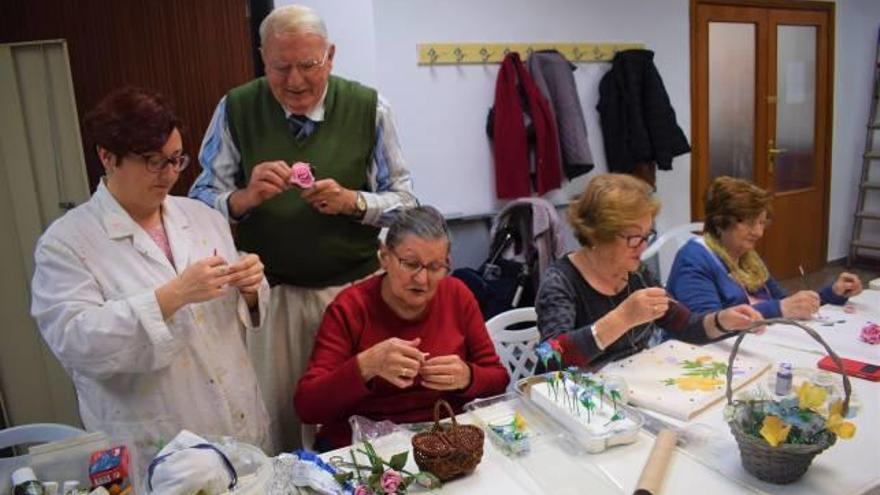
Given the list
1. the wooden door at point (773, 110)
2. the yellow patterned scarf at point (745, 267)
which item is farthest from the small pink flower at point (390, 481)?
the wooden door at point (773, 110)

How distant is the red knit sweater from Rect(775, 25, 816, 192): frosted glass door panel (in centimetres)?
468

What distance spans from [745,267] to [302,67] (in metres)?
1.76

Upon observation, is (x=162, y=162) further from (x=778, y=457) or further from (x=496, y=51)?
(x=496, y=51)

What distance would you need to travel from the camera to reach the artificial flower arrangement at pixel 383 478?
116cm

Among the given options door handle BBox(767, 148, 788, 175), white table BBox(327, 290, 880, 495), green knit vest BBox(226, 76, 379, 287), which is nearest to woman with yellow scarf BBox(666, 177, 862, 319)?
white table BBox(327, 290, 880, 495)

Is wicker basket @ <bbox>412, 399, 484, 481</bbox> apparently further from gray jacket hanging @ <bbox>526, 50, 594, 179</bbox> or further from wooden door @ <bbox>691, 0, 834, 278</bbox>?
wooden door @ <bbox>691, 0, 834, 278</bbox>

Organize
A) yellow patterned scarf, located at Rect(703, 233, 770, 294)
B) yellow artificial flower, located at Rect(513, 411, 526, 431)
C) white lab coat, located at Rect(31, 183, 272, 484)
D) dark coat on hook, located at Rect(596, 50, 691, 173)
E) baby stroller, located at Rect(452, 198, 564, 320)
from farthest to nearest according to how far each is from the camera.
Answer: dark coat on hook, located at Rect(596, 50, 691, 173) < baby stroller, located at Rect(452, 198, 564, 320) < yellow patterned scarf, located at Rect(703, 233, 770, 294) < yellow artificial flower, located at Rect(513, 411, 526, 431) < white lab coat, located at Rect(31, 183, 272, 484)

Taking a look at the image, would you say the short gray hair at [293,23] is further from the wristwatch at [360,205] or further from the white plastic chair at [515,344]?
the white plastic chair at [515,344]

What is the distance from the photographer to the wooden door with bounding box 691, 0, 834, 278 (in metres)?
4.86

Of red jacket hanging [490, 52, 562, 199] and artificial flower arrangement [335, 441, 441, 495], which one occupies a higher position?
red jacket hanging [490, 52, 562, 199]

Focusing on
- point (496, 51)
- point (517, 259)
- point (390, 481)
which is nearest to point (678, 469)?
point (390, 481)

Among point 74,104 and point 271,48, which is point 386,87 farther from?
point 271,48

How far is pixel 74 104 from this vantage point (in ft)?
8.45

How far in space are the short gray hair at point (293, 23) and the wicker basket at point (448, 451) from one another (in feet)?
3.22
